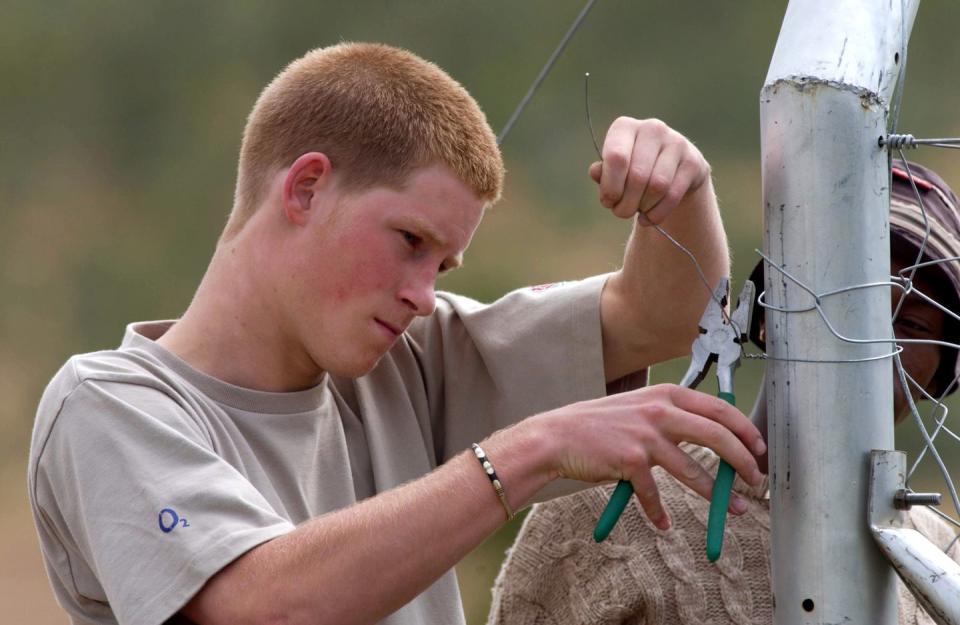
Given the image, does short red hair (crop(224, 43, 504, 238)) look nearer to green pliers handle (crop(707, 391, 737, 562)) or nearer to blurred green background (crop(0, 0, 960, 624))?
green pliers handle (crop(707, 391, 737, 562))

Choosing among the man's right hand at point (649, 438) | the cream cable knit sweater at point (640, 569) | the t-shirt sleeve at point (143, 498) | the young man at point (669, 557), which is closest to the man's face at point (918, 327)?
the young man at point (669, 557)

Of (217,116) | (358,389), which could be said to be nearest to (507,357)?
(358,389)

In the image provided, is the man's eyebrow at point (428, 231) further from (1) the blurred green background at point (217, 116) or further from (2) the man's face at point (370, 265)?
(1) the blurred green background at point (217, 116)

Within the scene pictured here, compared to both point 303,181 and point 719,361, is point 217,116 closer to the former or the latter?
point 303,181

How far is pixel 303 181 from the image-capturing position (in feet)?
4.96

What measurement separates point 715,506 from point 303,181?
0.59m

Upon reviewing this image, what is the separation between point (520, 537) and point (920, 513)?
0.57 m

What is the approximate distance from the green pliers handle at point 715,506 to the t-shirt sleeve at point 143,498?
11.6 inches

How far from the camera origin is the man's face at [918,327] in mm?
1718

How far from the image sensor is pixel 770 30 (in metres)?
8.14

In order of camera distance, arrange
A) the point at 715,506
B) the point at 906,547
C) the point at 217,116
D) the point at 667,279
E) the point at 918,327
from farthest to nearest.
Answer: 1. the point at 217,116
2. the point at 918,327
3. the point at 667,279
4. the point at 715,506
5. the point at 906,547

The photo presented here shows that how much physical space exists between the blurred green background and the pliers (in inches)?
223

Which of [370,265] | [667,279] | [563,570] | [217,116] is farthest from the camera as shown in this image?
[217,116]

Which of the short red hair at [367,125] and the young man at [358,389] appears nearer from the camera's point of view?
the young man at [358,389]
